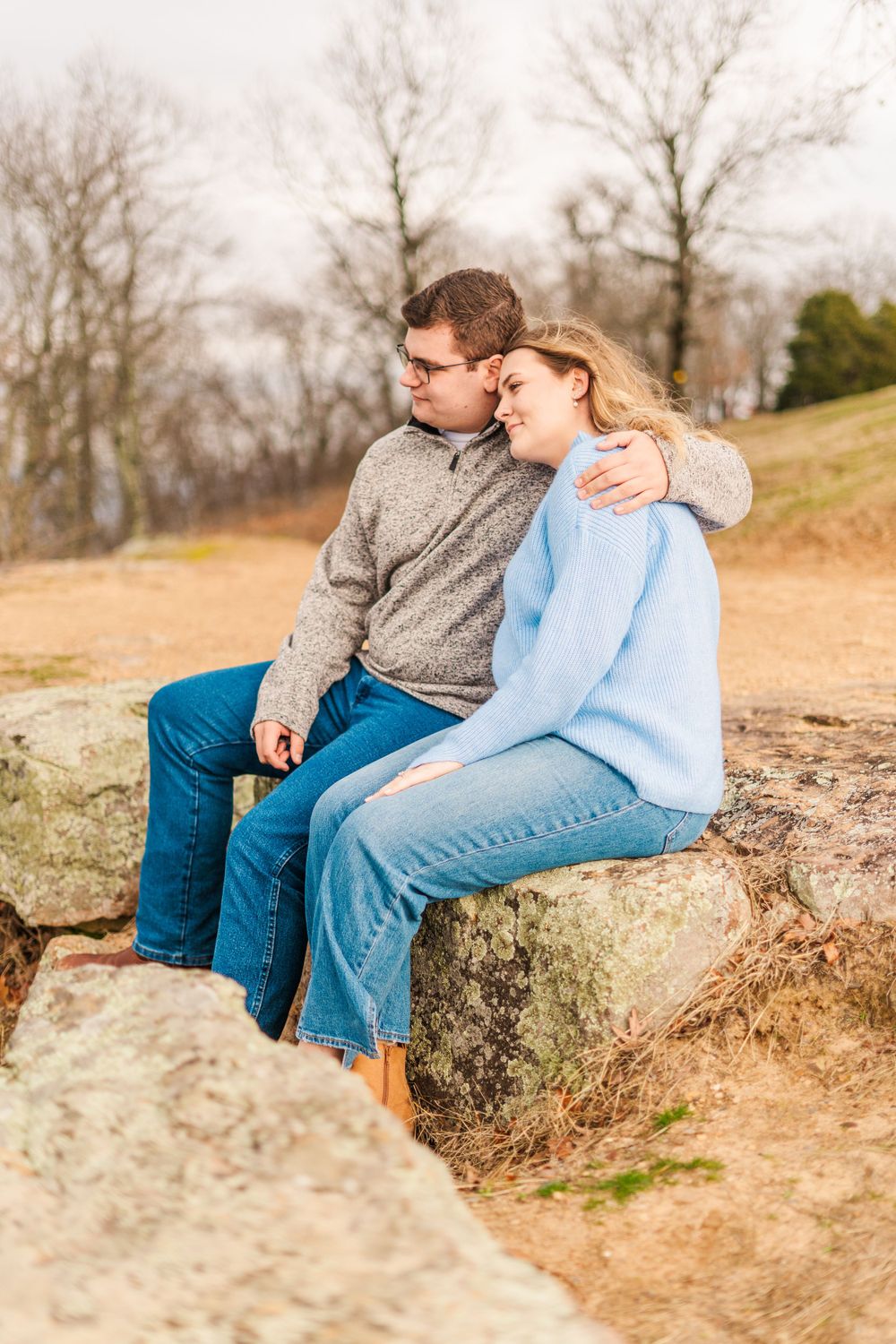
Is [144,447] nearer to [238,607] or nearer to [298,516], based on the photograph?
[298,516]

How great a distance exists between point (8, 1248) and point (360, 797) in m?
1.14

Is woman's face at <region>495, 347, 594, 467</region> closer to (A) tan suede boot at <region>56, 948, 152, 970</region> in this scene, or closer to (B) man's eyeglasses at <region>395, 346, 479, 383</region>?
(B) man's eyeglasses at <region>395, 346, 479, 383</region>

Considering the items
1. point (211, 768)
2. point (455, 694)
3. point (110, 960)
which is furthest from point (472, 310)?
point (110, 960)

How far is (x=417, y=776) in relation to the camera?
216cm

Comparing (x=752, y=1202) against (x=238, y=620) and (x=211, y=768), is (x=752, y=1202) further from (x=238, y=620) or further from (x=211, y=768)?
(x=238, y=620)

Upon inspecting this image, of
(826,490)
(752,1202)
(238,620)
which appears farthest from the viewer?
(826,490)

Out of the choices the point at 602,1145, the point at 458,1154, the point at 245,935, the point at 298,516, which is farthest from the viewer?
the point at 298,516

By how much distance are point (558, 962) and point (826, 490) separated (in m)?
10.0

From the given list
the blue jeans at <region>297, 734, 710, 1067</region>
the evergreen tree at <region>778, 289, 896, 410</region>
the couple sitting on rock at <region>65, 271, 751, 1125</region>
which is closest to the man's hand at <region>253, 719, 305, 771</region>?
the couple sitting on rock at <region>65, 271, 751, 1125</region>

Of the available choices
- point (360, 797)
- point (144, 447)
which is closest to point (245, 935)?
point (360, 797)

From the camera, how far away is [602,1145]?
6.58ft

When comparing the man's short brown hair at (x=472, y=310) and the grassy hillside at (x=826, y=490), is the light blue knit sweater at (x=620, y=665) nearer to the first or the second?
the man's short brown hair at (x=472, y=310)

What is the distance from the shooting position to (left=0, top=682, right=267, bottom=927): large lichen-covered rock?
11.7 ft

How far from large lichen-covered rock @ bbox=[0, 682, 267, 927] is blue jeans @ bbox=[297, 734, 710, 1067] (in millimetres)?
1466
